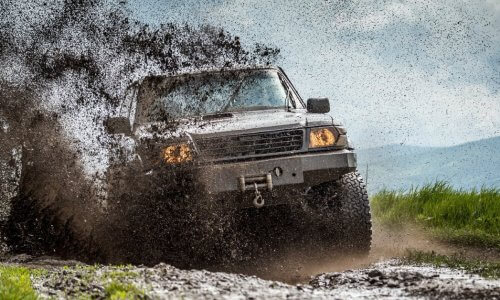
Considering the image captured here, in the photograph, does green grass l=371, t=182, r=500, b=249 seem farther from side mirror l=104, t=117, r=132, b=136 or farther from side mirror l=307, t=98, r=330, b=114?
side mirror l=104, t=117, r=132, b=136

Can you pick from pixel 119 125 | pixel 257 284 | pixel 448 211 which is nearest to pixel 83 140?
pixel 119 125

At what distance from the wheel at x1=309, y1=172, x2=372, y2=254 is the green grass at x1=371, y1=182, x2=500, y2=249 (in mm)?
3866

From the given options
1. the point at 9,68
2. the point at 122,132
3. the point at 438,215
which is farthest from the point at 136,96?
the point at 438,215

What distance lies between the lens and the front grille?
258 inches

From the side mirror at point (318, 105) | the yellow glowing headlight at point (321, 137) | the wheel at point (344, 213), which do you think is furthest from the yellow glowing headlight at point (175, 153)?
A: the side mirror at point (318, 105)

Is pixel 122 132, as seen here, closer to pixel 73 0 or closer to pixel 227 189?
pixel 227 189

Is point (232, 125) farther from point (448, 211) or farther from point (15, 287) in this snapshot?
point (448, 211)

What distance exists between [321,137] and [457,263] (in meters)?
1.93

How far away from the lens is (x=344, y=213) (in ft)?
23.1

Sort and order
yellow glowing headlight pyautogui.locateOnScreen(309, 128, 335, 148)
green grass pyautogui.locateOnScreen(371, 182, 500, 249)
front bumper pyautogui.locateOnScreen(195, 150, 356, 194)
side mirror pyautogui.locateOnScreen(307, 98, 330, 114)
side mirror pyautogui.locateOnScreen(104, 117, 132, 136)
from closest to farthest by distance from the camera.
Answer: front bumper pyautogui.locateOnScreen(195, 150, 356, 194) < yellow glowing headlight pyautogui.locateOnScreen(309, 128, 335, 148) < side mirror pyautogui.locateOnScreen(104, 117, 132, 136) < side mirror pyautogui.locateOnScreen(307, 98, 330, 114) < green grass pyautogui.locateOnScreen(371, 182, 500, 249)

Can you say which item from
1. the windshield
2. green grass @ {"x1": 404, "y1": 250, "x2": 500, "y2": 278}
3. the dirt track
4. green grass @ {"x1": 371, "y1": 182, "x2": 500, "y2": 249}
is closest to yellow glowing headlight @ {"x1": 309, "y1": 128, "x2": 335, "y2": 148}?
the windshield

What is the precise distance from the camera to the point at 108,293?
4.58 meters

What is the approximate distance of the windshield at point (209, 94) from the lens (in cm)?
735

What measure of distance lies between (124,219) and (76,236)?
1537 mm
